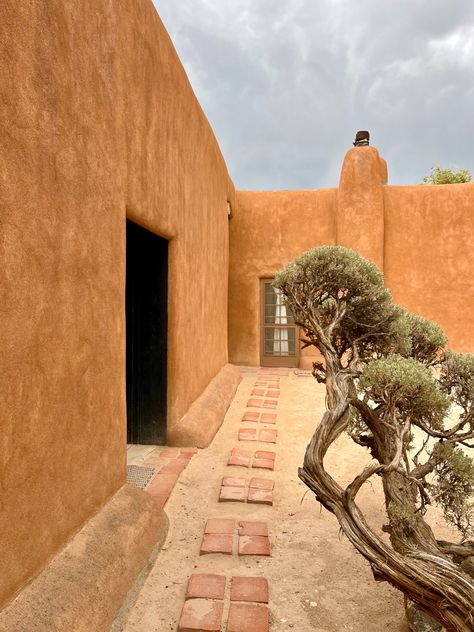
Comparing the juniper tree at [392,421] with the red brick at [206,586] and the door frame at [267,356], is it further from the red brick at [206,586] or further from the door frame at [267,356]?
the door frame at [267,356]

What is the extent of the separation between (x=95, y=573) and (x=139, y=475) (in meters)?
1.96

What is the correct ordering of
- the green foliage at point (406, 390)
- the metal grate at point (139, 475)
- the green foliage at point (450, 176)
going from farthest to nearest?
the green foliage at point (450, 176), the metal grate at point (139, 475), the green foliage at point (406, 390)

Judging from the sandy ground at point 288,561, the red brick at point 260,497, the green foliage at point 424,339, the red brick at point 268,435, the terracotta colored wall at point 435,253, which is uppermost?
the terracotta colored wall at point 435,253

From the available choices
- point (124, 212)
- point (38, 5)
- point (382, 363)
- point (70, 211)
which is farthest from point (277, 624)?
point (38, 5)

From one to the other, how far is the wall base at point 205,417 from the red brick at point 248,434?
13.9 inches

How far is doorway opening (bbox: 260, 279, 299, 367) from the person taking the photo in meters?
11.1

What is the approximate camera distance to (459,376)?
11.7ft

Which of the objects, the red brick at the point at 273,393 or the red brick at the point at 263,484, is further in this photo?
the red brick at the point at 273,393

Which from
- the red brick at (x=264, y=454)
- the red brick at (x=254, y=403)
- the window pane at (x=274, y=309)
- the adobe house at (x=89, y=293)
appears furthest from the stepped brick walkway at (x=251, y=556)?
the window pane at (x=274, y=309)

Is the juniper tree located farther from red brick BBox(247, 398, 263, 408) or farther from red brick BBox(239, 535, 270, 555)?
red brick BBox(247, 398, 263, 408)

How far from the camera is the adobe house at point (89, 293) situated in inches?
83.4

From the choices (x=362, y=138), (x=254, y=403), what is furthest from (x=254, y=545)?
(x=362, y=138)

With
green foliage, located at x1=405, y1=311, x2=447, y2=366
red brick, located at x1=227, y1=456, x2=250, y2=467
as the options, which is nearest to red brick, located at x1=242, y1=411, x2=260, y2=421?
red brick, located at x1=227, y1=456, x2=250, y2=467

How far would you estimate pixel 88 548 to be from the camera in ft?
8.77
